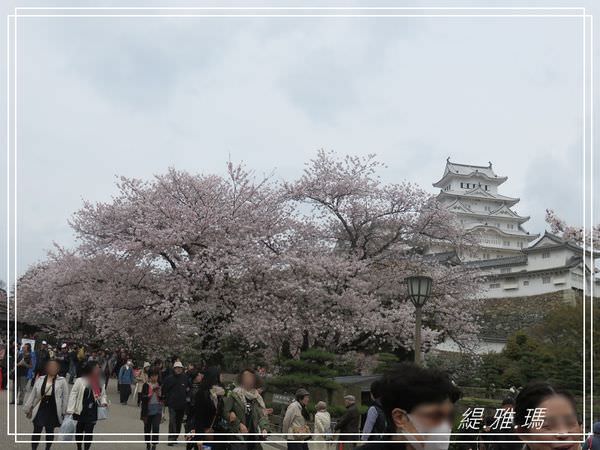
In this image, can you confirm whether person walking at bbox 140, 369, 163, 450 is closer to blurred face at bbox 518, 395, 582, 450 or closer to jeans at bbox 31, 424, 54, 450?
jeans at bbox 31, 424, 54, 450

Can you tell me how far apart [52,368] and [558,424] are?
675cm

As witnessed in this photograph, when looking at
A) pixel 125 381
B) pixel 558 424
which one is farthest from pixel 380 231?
pixel 558 424

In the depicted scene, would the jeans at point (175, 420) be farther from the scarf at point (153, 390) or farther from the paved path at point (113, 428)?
the scarf at point (153, 390)

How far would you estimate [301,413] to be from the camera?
8086 mm

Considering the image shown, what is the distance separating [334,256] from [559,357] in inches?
265

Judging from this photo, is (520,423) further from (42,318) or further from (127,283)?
(42,318)

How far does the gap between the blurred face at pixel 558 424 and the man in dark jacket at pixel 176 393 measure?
7594 mm

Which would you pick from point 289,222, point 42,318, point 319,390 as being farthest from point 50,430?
point 42,318

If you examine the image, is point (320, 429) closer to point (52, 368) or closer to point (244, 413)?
point (244, 413)

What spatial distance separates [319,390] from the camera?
13.2 meters

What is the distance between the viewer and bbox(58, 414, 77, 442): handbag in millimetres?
7699

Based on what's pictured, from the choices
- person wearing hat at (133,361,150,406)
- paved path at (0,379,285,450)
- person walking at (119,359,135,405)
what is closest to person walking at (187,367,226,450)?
paved path at (0,379,285,450)

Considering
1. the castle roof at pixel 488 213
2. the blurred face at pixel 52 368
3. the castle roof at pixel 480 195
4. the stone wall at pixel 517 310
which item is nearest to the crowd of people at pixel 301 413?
the blurred face at pixel 52 368

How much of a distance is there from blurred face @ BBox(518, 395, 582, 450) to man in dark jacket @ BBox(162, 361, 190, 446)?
24.9 ft
